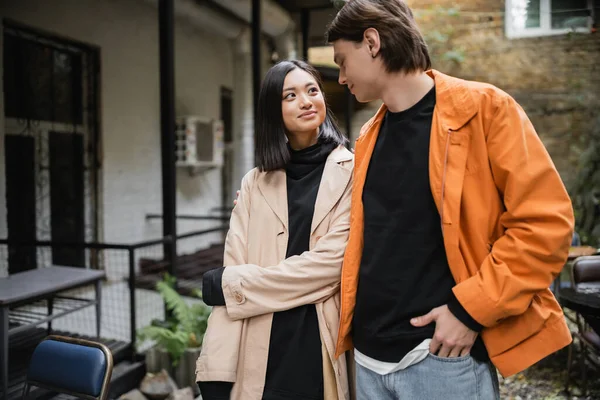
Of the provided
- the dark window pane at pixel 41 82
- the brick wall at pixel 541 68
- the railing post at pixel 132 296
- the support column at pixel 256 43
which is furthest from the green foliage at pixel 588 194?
the dark window pane at pixel 41 82

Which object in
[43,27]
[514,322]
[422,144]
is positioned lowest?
[514,322]

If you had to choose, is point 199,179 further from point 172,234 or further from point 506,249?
point 506,249

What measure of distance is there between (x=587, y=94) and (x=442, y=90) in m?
6.14

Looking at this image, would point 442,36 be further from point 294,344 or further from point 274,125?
point 294,344

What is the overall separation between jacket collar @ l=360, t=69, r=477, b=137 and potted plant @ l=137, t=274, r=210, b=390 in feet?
10.3

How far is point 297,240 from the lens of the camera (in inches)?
65.0

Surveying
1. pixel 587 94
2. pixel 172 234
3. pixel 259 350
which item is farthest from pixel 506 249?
pixel 587 94

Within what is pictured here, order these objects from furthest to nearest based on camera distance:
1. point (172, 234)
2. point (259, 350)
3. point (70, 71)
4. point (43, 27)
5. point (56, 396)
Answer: point (70, 71) < point (43, 27) < point (172, 234) < point (56, 396) < point (259, 350)

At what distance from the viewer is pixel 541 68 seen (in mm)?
6203

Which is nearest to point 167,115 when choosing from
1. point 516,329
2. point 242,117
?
point 516,329

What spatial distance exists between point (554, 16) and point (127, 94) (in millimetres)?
5433

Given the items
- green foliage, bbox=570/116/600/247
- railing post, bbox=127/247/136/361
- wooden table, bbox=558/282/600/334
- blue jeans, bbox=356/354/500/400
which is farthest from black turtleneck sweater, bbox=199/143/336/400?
green foliage, bbox=570/116/600/247

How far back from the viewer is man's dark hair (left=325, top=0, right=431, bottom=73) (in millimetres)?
1285

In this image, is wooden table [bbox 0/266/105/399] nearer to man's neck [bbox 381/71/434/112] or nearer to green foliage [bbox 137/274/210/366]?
green foliage [bbox 137/274/210/366]
